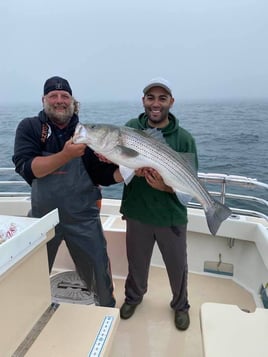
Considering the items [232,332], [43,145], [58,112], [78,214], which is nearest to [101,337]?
[232,332]

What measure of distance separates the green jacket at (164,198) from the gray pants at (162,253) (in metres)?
0.09

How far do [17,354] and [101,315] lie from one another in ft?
1.50

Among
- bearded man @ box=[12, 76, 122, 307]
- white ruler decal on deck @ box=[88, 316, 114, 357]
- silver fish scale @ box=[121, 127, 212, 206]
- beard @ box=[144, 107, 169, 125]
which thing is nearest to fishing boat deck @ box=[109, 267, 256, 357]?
bearded man @ box=[12, 76, 122, 307]

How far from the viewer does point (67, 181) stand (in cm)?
225

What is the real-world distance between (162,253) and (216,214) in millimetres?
618

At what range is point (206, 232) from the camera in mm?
3375

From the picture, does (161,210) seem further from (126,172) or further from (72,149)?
(72,149)

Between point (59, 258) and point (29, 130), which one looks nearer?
point (29, 130)

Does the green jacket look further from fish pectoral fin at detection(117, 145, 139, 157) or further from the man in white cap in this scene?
fish pectoral fin at detection(117, 145, 139, 157)

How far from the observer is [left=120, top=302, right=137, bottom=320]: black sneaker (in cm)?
274

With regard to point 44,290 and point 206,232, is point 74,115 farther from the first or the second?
point 206,232

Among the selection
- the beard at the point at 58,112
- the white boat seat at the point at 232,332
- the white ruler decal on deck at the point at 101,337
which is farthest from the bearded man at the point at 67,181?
the white boat seat at the point at 232,332

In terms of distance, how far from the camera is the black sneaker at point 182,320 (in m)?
2.60

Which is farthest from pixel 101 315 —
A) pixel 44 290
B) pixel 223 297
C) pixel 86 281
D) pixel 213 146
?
pixel 213 146
